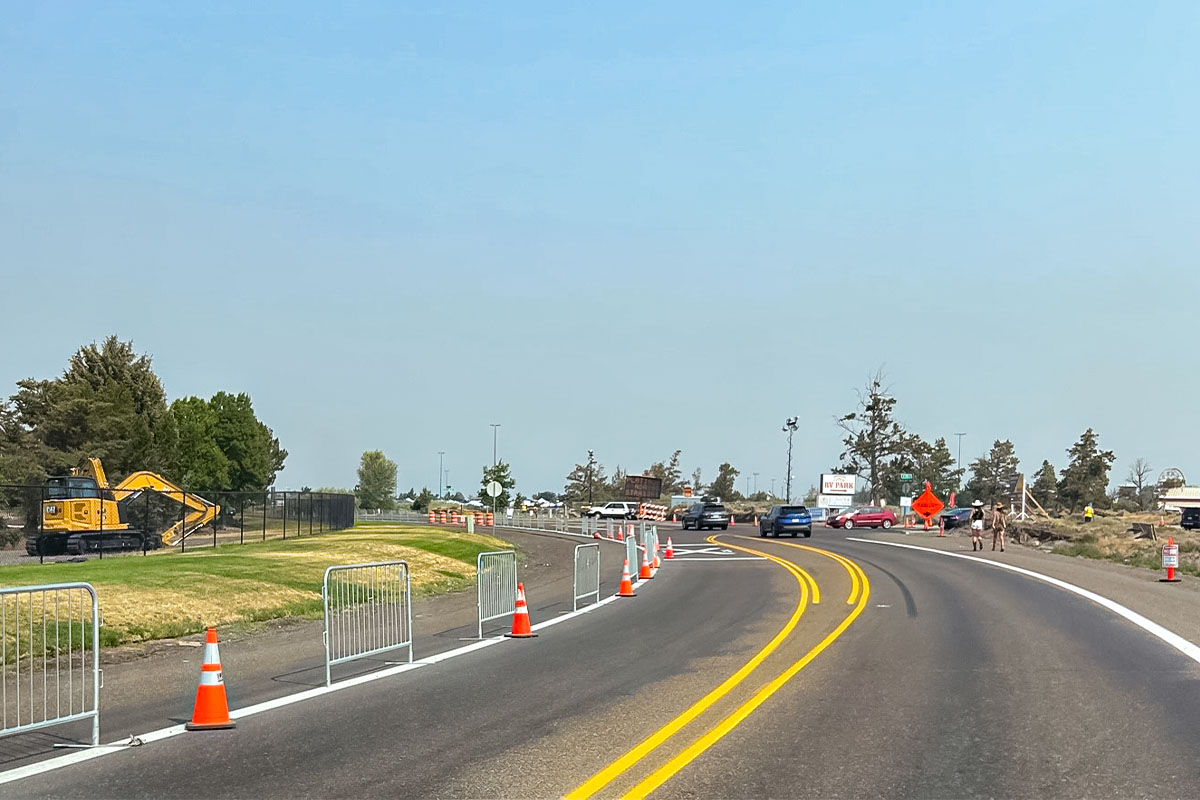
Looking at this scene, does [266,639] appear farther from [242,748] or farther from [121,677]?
[242,748]

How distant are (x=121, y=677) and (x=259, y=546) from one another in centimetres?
2460

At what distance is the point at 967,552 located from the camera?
41.1 meters

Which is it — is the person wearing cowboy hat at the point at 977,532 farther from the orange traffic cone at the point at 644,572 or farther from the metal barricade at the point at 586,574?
the metal barricade at the point at 586,574

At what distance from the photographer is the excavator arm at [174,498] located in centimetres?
3817

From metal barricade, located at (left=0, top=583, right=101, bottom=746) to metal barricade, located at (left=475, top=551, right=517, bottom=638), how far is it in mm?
5278

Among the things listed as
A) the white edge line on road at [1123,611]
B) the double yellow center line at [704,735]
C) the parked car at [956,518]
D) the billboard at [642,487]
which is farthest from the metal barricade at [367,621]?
the billboard at [642,487]

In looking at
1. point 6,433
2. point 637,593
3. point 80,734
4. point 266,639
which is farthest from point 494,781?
point 6,433

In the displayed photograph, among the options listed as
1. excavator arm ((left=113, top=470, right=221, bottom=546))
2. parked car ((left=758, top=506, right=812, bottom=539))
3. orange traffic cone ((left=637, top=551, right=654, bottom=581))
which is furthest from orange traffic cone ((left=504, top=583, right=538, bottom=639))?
parked car ((left=758, top=506, right=812, bottom=539))

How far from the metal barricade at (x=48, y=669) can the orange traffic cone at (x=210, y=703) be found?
763 millimetres

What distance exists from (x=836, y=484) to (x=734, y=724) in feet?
347

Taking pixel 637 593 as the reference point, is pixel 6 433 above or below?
above

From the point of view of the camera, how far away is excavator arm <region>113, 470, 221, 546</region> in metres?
38.2

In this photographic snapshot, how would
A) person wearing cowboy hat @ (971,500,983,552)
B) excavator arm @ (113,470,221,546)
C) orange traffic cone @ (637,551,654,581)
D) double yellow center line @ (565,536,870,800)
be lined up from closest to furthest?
double yellow center line @ (565,536,870,800), orange traffic cone @ (637,551,654,581), excavator arm @ (113,470,221,546), person wearing cowboy hat @ (971,500,983,552)

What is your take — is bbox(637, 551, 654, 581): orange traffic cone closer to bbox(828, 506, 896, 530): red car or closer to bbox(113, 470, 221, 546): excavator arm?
bbox(113, 470, 221, 546): excavator arm
